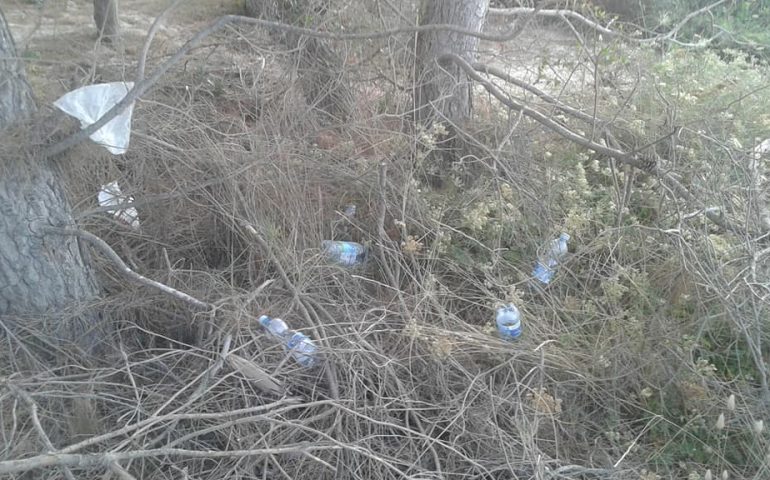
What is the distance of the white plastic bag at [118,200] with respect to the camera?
3138 mm

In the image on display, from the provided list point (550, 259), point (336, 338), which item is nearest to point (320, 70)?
point (550, 259)

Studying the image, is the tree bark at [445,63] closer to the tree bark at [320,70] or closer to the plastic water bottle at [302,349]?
the tree bark at [320,70]

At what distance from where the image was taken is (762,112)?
13.9 feet

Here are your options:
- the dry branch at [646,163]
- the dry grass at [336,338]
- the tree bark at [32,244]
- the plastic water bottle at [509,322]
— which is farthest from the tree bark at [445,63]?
the tree bark at [32,244]

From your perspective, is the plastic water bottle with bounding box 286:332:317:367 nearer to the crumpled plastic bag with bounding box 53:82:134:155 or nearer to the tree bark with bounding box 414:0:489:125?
the crumpled plastic bag with bounding box 53:82:134:155

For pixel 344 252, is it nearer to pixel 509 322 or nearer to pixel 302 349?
pixel 302 349

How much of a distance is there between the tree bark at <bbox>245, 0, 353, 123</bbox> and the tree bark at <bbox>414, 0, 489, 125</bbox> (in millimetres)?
454

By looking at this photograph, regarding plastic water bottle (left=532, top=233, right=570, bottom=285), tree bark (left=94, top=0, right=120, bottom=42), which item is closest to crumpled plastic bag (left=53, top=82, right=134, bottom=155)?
plastic water bottle (left=532, top=233, right=570, bottom=285)

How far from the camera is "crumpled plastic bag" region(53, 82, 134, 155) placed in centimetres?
257

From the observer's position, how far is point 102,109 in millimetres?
2641

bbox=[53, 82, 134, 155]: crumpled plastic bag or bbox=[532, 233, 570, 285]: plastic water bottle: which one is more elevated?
bbox=[53, 82, 134, 155]: crumpled plastic bag

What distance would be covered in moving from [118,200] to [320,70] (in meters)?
1.49

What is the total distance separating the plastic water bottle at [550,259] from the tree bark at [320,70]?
56.9 inches

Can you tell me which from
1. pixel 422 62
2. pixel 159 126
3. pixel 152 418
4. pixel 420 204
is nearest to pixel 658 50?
pixel 422 62
